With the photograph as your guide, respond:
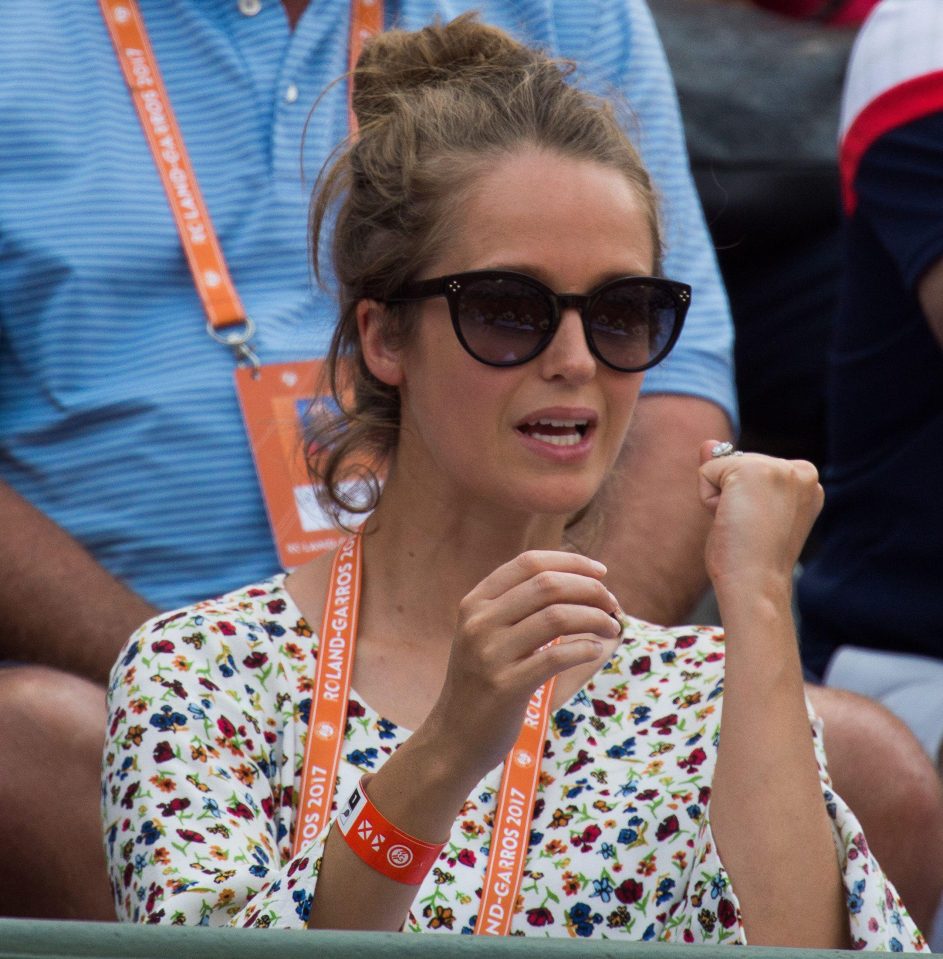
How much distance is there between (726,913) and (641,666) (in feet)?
1.17

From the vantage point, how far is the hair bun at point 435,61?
79.0 inches

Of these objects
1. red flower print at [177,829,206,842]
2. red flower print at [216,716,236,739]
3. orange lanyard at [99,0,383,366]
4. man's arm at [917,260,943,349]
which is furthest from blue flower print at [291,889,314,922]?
man's arm at [917,260,943,349]

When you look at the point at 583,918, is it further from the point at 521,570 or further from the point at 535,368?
the point at 535,368

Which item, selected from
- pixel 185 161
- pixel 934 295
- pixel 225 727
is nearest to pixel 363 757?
pixel 225 727

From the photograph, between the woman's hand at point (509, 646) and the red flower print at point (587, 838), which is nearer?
the woman's hand at point (509, 646)

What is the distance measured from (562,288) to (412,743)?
1.74 ft

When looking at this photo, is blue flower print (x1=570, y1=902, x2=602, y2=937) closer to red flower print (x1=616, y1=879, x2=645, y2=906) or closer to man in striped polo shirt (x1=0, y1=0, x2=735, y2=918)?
red flower print (x1=616, y1=879, x2=645, y2=906)

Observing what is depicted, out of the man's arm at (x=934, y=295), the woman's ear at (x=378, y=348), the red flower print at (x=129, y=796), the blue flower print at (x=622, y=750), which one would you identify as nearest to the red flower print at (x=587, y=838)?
the blue flower print at (x=622, y=750)

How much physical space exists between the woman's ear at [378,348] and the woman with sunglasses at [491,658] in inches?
0.4

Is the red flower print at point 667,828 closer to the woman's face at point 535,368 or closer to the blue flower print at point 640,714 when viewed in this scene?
the blue flower print at point 640,714

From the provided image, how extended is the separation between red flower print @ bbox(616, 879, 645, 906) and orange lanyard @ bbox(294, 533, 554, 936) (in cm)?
10

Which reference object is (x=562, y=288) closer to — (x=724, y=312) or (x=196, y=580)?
(x=196, y=580)

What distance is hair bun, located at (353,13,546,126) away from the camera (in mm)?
2008

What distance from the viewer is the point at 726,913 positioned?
161 centimetres
